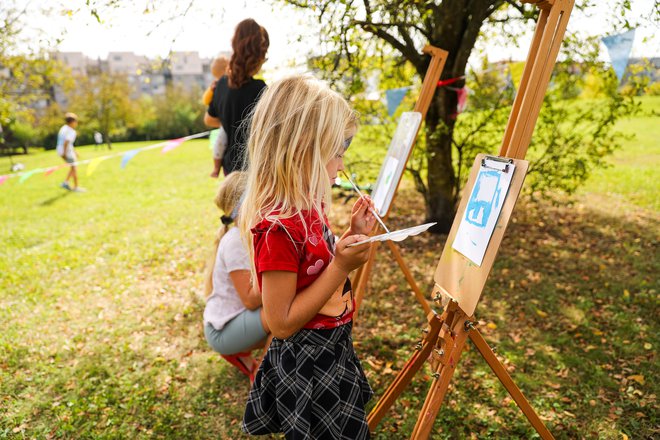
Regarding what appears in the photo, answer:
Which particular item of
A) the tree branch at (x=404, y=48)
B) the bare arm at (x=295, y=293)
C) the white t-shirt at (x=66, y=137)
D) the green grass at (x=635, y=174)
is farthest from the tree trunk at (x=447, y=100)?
the white t-shirt at (x=66, y=137)

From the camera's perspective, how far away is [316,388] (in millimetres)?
1523

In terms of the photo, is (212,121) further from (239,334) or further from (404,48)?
(404,48)

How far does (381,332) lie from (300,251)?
231 centimetres

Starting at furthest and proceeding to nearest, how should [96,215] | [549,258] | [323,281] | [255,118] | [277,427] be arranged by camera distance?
[96,215] < [549,258] < [277,427] < [255,118] < [323,281]

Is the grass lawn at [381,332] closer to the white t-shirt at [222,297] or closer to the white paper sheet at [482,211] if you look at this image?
the white t-shirt at [222,297]

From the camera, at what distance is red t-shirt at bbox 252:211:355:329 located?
51.8 inches

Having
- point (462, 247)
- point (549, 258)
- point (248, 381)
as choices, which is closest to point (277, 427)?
point (462, 247)

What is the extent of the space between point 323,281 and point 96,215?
24.8 feet

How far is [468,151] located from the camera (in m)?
5.16

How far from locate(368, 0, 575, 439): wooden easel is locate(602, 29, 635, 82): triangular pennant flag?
168 cm

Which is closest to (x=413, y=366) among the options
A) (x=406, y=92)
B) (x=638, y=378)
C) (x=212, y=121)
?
(x=638, y=378)

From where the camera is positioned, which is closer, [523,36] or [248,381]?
[248,381]

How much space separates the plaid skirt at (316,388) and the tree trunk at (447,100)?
334cm

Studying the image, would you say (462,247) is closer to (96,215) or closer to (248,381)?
(248,381)
